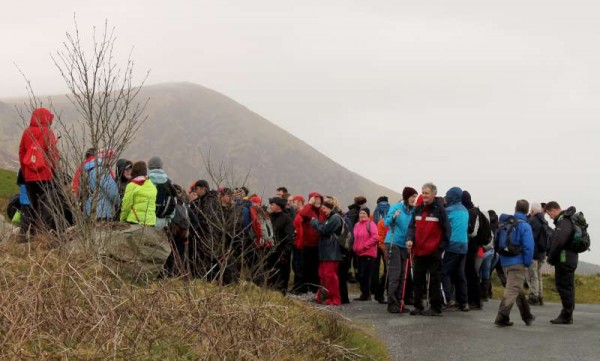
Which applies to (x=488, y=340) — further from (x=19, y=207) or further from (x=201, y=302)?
(x=19, y=207)

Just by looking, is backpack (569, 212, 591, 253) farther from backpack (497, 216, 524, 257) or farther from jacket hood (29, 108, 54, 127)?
jacket hood (29, 108, 54, 127)

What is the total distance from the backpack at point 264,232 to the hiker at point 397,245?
2270 mm

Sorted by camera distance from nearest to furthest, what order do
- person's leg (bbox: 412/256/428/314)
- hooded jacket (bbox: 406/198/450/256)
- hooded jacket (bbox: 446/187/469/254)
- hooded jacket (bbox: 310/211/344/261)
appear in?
1. hooded jacket (bbox: 406/198/450/256)
2. person's leg (bbox: 412/256/428/314)
3. hooded jacket (bbox: 446/187/469/254)
4. hooded jacket (bbox: 310/211/344/261)

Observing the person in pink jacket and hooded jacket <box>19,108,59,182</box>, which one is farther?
the person in pink jacket

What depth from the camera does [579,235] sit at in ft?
40.2

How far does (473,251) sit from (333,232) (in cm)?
277

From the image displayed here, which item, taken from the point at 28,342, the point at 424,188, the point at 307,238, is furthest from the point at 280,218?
the point at 28,342

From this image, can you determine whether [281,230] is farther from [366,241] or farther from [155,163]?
[155,163]

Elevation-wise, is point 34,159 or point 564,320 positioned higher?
point 34,159

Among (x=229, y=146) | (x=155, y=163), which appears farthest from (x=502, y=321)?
(x=229, y=146)

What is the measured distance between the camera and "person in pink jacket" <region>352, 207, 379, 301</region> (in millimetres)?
15297

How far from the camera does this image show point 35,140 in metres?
10.4

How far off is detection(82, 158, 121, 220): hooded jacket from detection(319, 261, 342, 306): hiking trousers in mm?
4854

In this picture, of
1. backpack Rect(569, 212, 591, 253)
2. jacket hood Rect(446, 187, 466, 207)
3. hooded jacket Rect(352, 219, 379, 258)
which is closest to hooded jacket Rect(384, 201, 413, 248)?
jacket hood Rect(446, 187, 466, 207)
